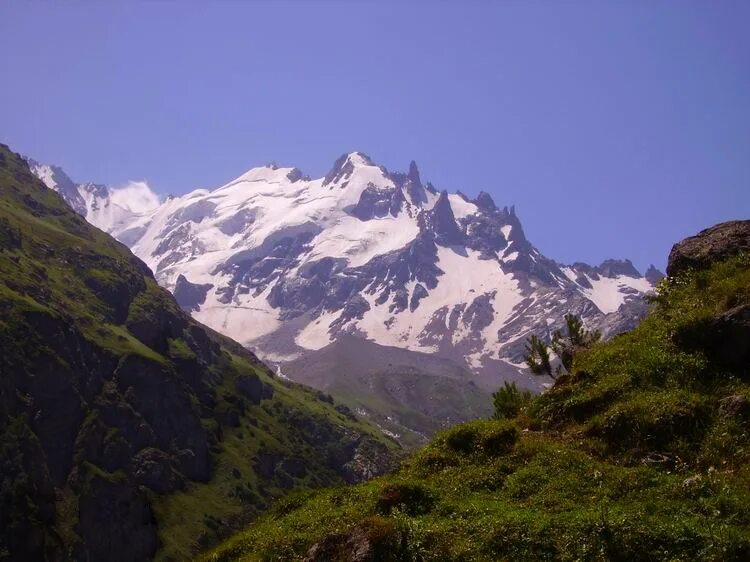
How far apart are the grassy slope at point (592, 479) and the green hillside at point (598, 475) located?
0.15ft

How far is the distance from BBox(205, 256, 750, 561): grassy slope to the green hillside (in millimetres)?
46

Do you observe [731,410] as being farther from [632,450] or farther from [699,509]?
[699,509]

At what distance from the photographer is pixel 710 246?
33.6m

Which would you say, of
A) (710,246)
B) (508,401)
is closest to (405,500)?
(508,401)

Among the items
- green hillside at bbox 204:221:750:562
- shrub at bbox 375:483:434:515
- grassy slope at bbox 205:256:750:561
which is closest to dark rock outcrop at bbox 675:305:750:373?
green hillside at bbox 204:221:750:562

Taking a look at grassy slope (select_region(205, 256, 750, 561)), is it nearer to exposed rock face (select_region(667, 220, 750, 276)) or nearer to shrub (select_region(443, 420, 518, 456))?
shrub (select_region(443, 420, 518, 456))

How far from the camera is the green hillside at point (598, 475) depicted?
19.6 metres

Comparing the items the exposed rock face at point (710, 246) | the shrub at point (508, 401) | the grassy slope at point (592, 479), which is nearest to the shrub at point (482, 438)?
the grassy slope at point (592, 479)

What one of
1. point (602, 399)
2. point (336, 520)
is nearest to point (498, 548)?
point (336, 520)

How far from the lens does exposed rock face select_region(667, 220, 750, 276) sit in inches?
1287

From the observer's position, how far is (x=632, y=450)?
2441cm

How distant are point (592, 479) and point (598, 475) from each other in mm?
226

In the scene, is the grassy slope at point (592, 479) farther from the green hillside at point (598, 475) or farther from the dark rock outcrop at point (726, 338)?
the dark rock outcrop at point (726, 338)

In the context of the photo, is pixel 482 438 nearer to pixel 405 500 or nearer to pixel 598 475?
pixel 405 500
